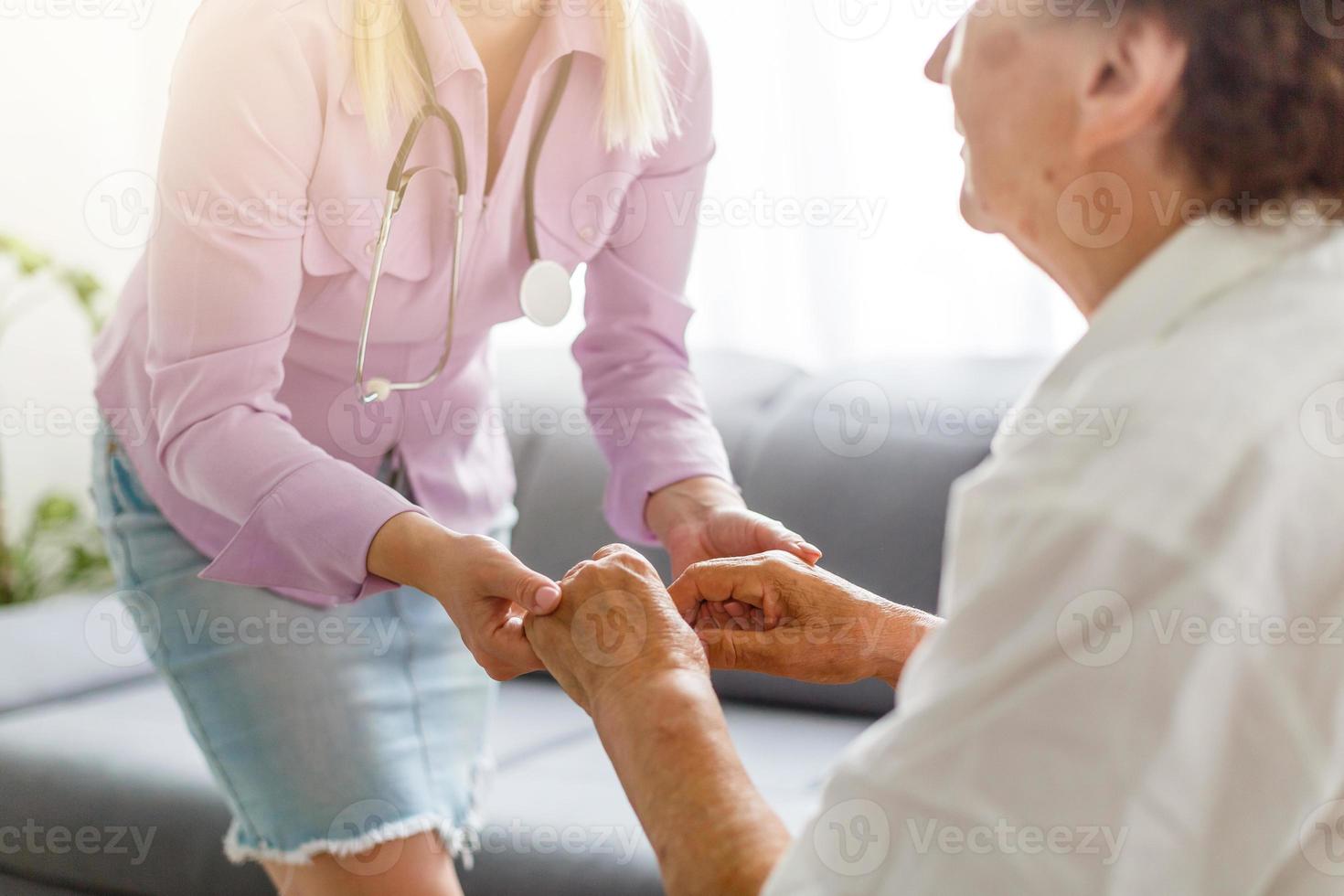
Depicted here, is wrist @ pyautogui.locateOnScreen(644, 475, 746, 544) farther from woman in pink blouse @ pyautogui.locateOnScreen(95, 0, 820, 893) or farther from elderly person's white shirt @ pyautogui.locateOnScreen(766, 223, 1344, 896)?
elderly person's white shirt @ pyautogui.locateOnScreen(766, 223, 1344, 896)

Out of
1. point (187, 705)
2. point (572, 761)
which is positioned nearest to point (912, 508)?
point (572, 761)

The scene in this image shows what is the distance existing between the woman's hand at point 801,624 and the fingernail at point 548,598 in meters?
0.17

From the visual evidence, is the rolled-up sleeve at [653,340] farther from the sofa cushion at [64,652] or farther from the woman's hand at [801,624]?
the sofa cushion at [64,652]

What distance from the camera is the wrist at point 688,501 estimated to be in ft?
4.17

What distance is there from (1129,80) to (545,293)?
2.05ft

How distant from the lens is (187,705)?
48.7 inches

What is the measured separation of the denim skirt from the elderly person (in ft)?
1.83

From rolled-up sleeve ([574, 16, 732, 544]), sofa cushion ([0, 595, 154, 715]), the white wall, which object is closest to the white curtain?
rolled-up sleeve ([574, 16, 732, 544])

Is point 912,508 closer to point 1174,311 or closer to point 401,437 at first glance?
point 401,437

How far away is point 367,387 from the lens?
3.83 feet

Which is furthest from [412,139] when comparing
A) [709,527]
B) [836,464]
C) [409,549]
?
[836,464]

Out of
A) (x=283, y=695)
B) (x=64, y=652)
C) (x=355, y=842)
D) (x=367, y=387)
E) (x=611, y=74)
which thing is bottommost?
(x=64, y=652)

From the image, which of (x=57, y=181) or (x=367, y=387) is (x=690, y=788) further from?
(x=57, y=181)

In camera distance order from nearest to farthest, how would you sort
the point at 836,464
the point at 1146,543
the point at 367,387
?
the point at 1146,543
the point at 367,387
the point at 836,464
